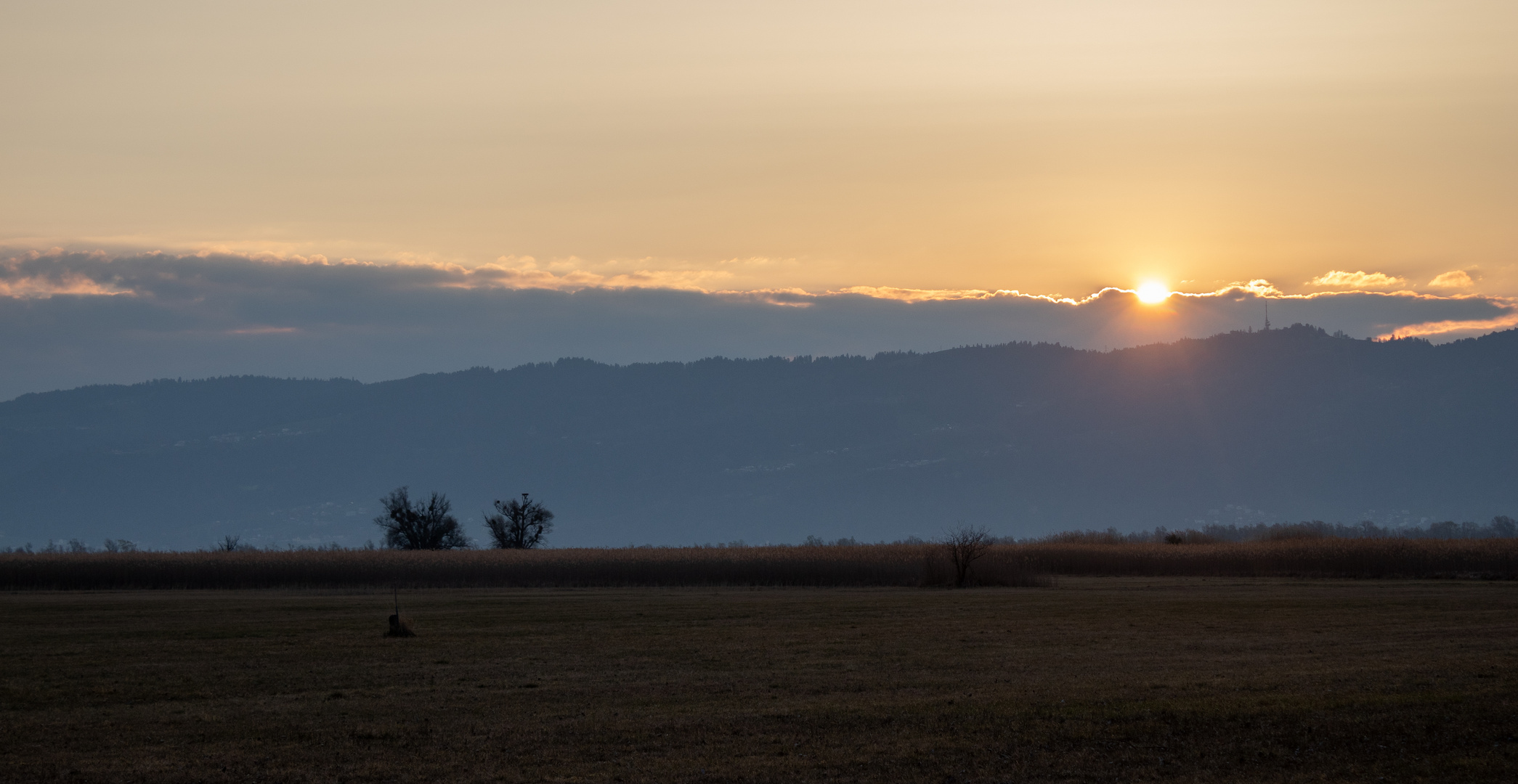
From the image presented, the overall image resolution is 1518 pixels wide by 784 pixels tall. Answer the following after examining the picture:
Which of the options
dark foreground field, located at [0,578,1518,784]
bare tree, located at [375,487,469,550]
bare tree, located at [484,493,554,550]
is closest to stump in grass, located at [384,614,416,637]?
dark foreground field, located at [0,578,1518,784]

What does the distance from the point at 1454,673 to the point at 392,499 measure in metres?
84.8

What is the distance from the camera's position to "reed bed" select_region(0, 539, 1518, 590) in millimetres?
60719

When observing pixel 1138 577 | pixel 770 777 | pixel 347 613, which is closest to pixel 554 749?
pixel 770 777

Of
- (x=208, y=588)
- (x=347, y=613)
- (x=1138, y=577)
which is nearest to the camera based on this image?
(x=347, y=613)

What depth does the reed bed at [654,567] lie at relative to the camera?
6072 centimetres

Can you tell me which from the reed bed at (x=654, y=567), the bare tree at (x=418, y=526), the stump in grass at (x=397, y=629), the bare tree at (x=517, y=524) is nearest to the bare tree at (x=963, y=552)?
the reed bed at (x=654, y=567)

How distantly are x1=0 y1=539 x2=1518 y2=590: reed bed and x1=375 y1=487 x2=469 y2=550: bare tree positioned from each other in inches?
839

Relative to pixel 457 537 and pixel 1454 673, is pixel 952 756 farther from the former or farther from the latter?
pixel 457 537

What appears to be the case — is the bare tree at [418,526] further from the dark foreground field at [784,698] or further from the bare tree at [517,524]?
the dark foreground field at [784,698]

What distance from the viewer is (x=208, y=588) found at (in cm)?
6166

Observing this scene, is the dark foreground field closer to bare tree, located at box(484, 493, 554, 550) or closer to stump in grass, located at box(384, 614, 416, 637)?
stump in grass, located at box(384, 614, 416, 637)

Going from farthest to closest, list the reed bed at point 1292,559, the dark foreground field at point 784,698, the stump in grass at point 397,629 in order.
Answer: the reed bed at point 1292,559
the stump in grass at point 397,629
the dark foreground field at point 784,698

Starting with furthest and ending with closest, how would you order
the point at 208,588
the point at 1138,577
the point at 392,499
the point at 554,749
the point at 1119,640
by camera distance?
the point at 392,499 → the point at 1138,577 → the point at 208,588 → the point at 1119,640 → the point at 554,749

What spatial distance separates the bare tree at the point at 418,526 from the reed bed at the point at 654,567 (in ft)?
70.0
